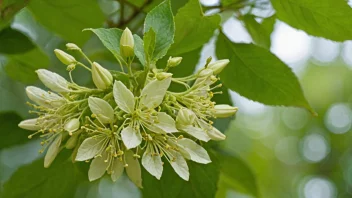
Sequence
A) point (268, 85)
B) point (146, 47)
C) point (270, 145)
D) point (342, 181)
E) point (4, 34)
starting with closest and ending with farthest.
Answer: point (146, 47), point (268, 85), point (4, 34), point (270, 145), point (342, 181)

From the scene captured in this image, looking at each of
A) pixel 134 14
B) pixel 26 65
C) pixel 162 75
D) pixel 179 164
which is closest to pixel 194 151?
pixel 179 164

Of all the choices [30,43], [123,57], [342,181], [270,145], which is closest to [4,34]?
[30,43]

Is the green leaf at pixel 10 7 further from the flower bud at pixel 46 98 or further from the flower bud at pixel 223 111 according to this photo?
the flower bud at pixel 223 111

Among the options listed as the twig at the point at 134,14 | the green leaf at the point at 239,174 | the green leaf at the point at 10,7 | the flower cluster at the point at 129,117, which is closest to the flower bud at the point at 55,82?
the flower cluster at the point at 129,117

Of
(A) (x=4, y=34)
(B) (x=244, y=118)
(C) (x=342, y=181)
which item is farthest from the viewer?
(C) (x=342, y=181)

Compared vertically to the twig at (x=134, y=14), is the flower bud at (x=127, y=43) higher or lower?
higher

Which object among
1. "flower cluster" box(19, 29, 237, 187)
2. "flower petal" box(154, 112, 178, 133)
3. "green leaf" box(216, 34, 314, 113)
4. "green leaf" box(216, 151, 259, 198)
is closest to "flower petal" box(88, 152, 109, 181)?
"flower cluster" box(19, 29, 237, 187)

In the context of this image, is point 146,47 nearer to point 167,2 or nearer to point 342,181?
point 167,2
